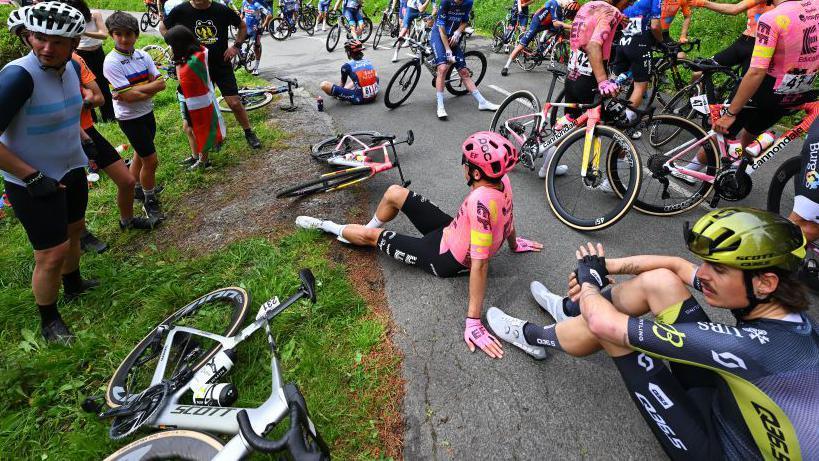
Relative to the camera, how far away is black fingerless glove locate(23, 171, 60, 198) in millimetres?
2760

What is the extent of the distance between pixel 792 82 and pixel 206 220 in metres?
6.40

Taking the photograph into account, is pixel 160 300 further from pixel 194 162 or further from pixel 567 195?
pixel 567 195

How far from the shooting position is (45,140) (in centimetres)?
291

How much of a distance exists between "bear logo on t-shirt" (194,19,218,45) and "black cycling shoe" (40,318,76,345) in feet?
14.2

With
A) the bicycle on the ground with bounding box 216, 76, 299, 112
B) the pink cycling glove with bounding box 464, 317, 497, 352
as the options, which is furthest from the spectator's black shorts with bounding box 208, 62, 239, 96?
the pink cycling glove with bounding box 464, 317, 497, 352

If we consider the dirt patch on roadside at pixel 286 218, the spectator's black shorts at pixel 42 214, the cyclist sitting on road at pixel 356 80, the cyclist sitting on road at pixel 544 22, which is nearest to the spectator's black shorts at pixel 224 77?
the dirt patch on roadside at pixel 286 218

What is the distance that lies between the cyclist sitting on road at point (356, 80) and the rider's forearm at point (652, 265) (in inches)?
267

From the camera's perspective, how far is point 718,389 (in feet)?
6.25

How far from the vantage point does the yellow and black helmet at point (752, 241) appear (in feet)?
5.64

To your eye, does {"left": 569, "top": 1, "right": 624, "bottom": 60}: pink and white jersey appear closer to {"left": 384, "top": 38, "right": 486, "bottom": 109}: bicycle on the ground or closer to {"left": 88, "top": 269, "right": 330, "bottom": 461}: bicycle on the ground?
{"left": 384, "top": 38, "right": 486, "bottom": 109}: bicycle on the ground

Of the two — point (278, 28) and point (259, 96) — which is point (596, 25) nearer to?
point (259, 96)

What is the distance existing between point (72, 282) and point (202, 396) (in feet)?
7.52

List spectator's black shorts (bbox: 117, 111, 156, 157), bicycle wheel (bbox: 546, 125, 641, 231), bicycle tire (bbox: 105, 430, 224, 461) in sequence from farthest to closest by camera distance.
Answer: spectator's black shorts (bbox: 117, 111, 156, 157)
bicycle wheel (bbox: 546, 125, 641, 231)
bicycle tire (bbox: 105, 430, 224, 461)

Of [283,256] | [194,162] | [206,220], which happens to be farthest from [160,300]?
[194,162]
